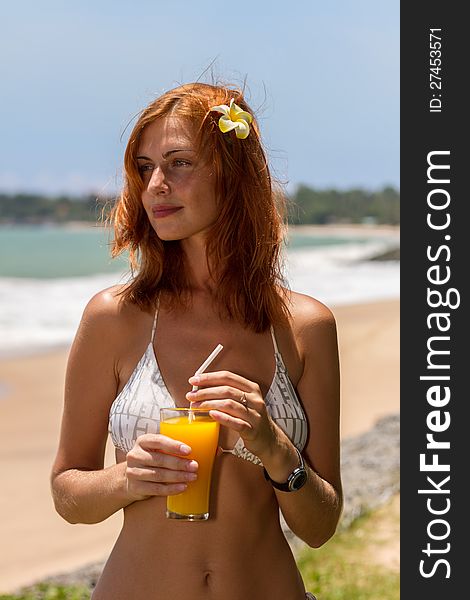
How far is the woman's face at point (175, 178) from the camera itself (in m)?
2.14

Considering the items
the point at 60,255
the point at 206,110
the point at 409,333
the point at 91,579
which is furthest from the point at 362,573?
the point at 60,255

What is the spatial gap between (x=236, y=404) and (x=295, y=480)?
292 millimetres

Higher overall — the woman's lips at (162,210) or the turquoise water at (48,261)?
the turquoise water at (48,261)

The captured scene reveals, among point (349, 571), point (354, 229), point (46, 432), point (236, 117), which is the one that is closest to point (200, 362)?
point (236, 117)

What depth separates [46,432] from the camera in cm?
945

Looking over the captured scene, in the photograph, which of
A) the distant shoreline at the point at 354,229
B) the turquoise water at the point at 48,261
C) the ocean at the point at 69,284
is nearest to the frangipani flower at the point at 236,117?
the ocean at the point at 69,284

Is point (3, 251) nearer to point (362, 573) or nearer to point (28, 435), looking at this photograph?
point (28, 435)

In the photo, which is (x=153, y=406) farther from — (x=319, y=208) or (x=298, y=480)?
(x=319, y=208)

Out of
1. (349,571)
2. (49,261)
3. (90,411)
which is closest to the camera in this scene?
(90,411)

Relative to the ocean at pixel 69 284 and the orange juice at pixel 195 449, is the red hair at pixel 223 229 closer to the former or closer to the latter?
the orange juice at pixel 195 449

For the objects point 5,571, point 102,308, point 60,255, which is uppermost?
point 60,255

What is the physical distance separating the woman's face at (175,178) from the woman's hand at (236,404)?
431 millimetres

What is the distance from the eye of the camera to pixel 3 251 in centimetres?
4962

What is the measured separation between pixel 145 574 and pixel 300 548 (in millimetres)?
3612
